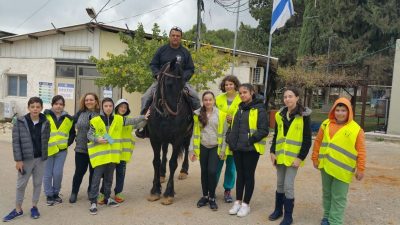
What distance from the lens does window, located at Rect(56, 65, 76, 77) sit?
1570 centimetres

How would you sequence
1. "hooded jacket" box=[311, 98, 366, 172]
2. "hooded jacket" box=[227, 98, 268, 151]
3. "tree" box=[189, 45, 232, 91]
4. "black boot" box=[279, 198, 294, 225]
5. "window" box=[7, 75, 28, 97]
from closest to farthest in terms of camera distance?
"hooded jacket" box=[311, 98, 366, 172] → "black boot" box=[279, 198, 294, 225] → "hooded jacket" box=[227, 98, 268, 151] → "tree" box=[189, 45, 232, 91] → "window" box=[7, 75, 28, 97]

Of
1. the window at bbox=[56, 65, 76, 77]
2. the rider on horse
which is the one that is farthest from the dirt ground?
the window at bbox=[56, 65, 76, 77]

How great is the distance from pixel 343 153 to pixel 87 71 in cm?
1307

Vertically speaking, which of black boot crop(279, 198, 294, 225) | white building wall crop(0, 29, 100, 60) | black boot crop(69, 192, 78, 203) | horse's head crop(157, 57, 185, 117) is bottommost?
black boot crop(69, 192, 78, 203)

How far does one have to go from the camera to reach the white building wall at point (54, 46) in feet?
50.0

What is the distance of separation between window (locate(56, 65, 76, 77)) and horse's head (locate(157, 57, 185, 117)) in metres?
11.4

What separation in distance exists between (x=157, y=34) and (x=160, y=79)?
7758 mm

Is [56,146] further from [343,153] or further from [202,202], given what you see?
[343,153]

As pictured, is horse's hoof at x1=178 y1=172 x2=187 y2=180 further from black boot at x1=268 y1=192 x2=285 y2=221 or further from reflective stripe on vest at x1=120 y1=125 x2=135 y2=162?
black boot at x1=268 y1=192 x2=285 y2=221

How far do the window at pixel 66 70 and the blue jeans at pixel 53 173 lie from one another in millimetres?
10875

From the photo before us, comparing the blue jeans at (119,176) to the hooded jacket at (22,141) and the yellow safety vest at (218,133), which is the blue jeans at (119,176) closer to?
the yellow safety vest at (218,133)

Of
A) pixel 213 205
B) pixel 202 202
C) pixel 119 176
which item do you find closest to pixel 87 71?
pixel 119 176

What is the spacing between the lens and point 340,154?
4.44 meters

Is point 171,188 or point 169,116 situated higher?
point 169,116
